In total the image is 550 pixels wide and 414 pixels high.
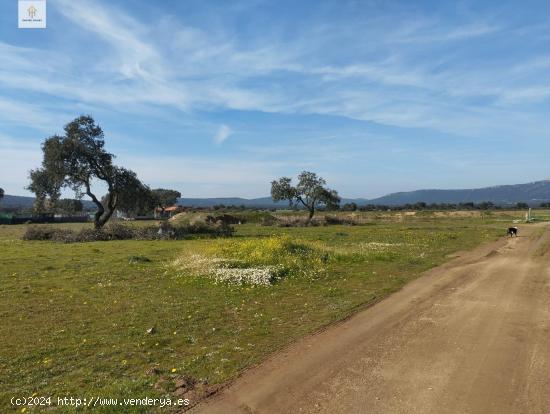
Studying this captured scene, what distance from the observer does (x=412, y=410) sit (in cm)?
638

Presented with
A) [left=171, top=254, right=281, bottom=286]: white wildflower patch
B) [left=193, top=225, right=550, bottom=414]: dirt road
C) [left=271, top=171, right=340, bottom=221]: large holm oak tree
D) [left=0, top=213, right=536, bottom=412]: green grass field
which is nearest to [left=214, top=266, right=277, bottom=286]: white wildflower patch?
[left=171, top=254, right=281, bottom=286]: white wildflower patch

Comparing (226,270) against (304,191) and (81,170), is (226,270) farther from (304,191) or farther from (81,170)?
(304,191)

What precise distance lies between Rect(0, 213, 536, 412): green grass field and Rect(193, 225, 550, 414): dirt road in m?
0.86

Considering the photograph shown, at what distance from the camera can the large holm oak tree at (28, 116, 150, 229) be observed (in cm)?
4412

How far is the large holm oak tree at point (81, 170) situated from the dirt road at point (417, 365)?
40.2 m

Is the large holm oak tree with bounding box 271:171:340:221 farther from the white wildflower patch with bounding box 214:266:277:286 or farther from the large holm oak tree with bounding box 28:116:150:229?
the white wildflower patch with bounding box 214:266:277:286

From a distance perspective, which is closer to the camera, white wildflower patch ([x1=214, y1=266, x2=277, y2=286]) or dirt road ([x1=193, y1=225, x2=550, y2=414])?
dirt road ([x1=193, y1=225, x2=550, y2=414])

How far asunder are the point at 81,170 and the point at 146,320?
3873 centimetres

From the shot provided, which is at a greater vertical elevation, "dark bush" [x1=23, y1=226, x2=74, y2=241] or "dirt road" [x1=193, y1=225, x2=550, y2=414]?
"dark bush" [x1=23, y1=226, x2=74, y2=241]

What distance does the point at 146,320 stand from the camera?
38.4 ft

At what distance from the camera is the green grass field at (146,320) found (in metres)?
7.80

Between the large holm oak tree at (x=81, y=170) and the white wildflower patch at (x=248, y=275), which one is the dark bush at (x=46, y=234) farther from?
the white wildflower patch at (x=248, y=275)

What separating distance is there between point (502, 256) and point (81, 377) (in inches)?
937

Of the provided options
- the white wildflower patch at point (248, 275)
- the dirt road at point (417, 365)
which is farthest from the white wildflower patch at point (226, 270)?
the dirt road at point (417, 365)
